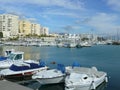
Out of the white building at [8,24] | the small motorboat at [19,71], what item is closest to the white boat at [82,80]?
the small motorboat at [19,71]

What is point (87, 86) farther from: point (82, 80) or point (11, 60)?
point (11, 60)

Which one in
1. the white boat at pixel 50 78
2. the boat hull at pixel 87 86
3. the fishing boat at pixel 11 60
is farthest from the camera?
the fishing boat at pixel 11 60

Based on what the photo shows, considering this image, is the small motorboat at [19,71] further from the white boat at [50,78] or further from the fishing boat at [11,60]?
the fishing boat at [11,60]

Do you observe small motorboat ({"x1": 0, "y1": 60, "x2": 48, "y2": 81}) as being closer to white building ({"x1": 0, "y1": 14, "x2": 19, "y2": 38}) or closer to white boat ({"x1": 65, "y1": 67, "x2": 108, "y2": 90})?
white boat ({"x1": 65, "y1": 67, "x2": 108, "y2": 90})

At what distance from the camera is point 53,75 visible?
23.9 metres

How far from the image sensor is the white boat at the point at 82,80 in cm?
2136

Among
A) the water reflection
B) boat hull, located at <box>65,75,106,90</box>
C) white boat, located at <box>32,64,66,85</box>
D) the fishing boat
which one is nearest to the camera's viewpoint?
boat hull, located at <box>65,75,106,90</box>

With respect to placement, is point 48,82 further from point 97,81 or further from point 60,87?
point 97,81

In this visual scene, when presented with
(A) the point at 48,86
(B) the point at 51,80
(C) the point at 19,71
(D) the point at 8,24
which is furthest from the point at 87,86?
(D) the point at 8,24

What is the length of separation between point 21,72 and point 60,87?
5551mm

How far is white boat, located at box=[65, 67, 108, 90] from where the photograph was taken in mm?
21359

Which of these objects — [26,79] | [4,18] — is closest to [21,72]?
[26,79]

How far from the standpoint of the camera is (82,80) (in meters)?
21.8

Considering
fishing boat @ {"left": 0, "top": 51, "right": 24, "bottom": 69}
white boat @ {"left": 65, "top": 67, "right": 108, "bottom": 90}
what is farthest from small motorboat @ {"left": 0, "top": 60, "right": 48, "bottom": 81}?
white boat @ {"left": 65, "top": 67, "right": 108, "bottom": 90}
